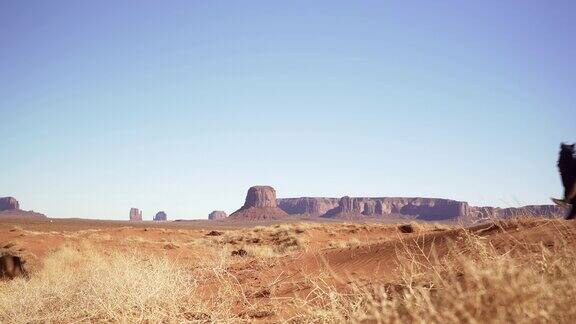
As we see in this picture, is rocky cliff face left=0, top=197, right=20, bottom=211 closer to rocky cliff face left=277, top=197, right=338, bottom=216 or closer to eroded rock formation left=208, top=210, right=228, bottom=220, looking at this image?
eroded rock formation left=208, top=210, right=228, bottom=220

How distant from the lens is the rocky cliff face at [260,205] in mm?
114250

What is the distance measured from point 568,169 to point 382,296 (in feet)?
26.4

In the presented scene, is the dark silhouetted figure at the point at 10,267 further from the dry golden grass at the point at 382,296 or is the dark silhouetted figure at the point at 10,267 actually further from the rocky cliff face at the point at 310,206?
the rocky cliff face at the point at 310,206

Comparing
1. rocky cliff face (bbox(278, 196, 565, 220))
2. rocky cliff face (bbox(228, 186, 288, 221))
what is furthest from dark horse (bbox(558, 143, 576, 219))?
rocky cliff face (bbox(228, 186, 288, 221))

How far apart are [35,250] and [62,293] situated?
10801 millimetres

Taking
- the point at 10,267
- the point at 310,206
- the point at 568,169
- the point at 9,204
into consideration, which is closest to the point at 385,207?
the point at 310,206

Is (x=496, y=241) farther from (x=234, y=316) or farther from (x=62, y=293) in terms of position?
(x=62, y=293)

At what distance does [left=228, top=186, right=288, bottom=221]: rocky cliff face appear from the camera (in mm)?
114250

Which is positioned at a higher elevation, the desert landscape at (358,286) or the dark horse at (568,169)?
the dark horse at (568,169)

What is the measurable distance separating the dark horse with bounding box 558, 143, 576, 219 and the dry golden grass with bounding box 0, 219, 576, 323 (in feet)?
13.6

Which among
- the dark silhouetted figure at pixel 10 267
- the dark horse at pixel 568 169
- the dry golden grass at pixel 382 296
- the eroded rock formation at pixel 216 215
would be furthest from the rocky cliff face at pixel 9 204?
the dark horse at pixel 568 169

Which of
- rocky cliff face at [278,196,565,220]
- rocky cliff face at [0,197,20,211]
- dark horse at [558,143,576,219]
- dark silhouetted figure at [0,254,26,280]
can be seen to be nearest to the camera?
dark horse at [558,143,576,219]

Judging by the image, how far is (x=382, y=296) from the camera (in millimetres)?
2672

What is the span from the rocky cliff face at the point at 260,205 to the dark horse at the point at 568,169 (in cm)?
10442
